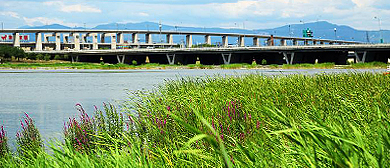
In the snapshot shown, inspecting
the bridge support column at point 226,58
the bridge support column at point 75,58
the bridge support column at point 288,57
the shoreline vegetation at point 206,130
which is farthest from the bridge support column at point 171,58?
the shoreline vegetation at point 206,130

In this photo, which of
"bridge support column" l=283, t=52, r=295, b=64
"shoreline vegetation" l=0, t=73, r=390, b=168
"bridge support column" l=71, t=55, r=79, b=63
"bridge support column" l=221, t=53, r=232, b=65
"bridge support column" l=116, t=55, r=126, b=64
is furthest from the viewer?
"bridge support column" l=71, t=55, r=79, b=63

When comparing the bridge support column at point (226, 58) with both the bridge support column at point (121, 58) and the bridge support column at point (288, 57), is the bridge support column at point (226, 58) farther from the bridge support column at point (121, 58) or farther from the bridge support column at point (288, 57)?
the bridge support column at point (121, 58)

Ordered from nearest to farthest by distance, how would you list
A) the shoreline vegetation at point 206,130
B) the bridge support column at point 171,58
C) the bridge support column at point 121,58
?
the shoreline vegetation at point 206,130
the bridge support column at point 171,58
the bridge support column at point 121,58

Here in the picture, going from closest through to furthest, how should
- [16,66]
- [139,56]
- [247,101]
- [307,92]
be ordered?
[247,101], [307,92], [16,66], [139,56]

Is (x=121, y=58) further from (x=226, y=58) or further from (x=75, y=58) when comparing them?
(x=226, y=58)

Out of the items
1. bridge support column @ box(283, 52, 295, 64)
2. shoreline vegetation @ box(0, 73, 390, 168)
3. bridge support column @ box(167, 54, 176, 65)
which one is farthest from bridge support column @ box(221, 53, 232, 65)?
shoreline vegetation @ box(0, 73, 390, 168)

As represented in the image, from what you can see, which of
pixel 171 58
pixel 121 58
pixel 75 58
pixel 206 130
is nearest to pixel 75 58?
pixel 75 58

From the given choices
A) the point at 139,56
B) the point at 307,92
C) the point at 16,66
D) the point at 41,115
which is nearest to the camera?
the point at 307,92

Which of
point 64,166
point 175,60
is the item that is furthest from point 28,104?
point 175,60

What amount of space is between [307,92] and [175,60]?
115 m

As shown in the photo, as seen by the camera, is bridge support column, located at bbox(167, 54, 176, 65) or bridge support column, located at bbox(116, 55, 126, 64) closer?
bridge support column, located at bbox(167, 54, 176, 65)

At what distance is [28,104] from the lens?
31.6 m

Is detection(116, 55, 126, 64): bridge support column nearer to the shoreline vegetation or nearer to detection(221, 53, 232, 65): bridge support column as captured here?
detection(221, 53, 232, 65): bridge support column

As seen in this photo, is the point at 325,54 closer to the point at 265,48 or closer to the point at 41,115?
the point at 265,48
